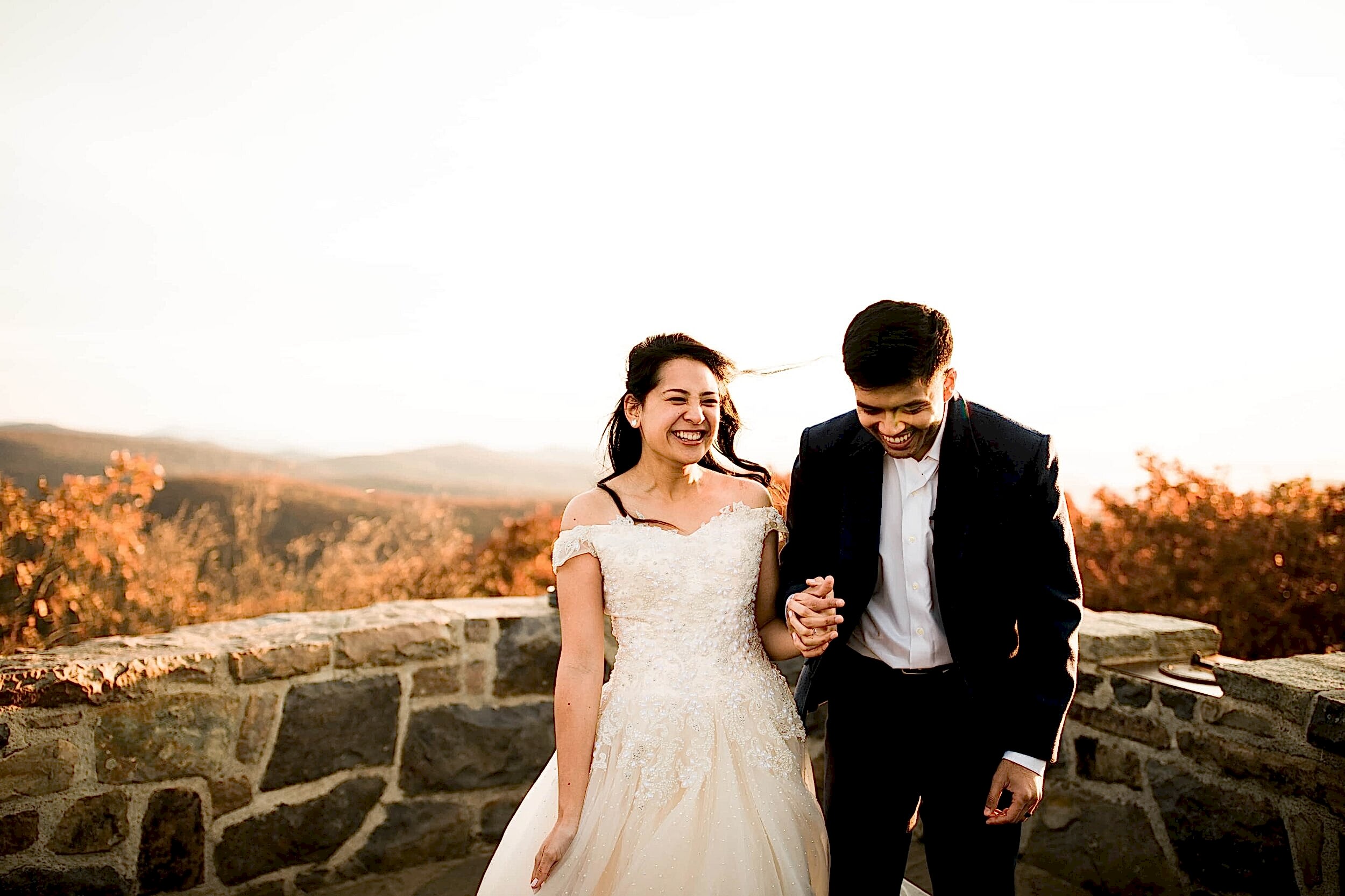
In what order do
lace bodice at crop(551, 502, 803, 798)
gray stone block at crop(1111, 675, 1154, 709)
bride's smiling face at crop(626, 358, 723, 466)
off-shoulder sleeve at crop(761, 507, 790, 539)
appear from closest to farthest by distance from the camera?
lace bodice at crop(551, 502, 803, 798) < bride's smiling face at crop(626, 358, 723, 466) < off-shoulder sleeve at crop(761, 507, 790, 539) < gray stone block at crop(1111, 675, 1154, 709)

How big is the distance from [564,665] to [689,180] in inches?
162

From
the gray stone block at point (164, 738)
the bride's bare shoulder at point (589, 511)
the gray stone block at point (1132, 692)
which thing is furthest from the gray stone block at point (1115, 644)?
the gray stone block at point (164, 738)

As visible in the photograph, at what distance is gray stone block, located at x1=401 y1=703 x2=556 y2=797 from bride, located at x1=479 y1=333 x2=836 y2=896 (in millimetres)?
1113

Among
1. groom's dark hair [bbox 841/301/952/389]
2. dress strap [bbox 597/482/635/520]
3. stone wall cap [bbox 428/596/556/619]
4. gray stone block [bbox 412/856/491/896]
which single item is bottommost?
gray stone block [bbox 412/856/491/896]

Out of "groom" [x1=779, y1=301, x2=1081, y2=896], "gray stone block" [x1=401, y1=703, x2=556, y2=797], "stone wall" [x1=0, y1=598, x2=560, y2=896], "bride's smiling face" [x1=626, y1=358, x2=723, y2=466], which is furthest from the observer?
"gray stone block" [x1=401, y1=703, x2=556, y2=797]

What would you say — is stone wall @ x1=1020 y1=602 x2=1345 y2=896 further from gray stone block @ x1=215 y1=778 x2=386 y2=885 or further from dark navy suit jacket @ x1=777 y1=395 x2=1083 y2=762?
gray stone block @ x1=215 y1=778 x2=386 y2=885

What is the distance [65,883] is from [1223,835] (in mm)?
3395

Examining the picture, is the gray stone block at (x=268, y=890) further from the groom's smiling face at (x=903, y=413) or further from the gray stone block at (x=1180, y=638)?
the gray stone block at (x=1180, y=638)

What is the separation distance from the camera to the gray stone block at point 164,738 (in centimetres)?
238

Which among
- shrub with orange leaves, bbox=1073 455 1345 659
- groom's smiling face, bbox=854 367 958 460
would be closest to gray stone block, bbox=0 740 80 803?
groom's smiling face, bbox=854 367 958 460

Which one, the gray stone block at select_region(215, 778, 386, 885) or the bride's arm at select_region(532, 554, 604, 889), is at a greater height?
the bride's arm at select_region(532, 554, 604, 889)

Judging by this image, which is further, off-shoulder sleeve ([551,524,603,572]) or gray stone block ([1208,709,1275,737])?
gray stone block ([1208,709,1275,737])

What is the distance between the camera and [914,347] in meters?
1.57

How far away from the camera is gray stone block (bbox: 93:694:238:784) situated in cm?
238
